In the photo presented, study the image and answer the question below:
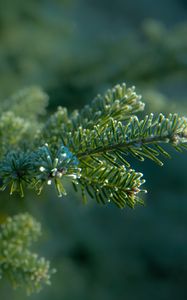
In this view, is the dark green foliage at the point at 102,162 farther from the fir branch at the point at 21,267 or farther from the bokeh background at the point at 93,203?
the bokeh background at the point at 93,203

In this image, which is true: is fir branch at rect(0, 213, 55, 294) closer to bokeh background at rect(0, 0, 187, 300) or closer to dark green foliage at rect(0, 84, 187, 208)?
dark green foliage at rect(0, 84, 187, 208)

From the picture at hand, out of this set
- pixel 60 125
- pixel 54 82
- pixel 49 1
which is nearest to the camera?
pixel 60 125

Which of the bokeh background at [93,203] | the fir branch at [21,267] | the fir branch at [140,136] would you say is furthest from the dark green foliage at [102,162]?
the bokeh background at [93,203]

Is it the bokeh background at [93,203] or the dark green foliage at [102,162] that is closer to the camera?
the dark green foliage at [102,162]

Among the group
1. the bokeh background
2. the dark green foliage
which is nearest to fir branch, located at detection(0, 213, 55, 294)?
the dark green foliage

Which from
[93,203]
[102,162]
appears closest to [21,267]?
[102,162]

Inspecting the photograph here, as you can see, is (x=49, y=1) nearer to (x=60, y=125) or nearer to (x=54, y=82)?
(x=54, y=82)

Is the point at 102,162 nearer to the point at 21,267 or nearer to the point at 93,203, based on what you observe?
the point at 21,267

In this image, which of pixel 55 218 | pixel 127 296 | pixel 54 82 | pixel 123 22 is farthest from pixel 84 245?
pixel 123 22
